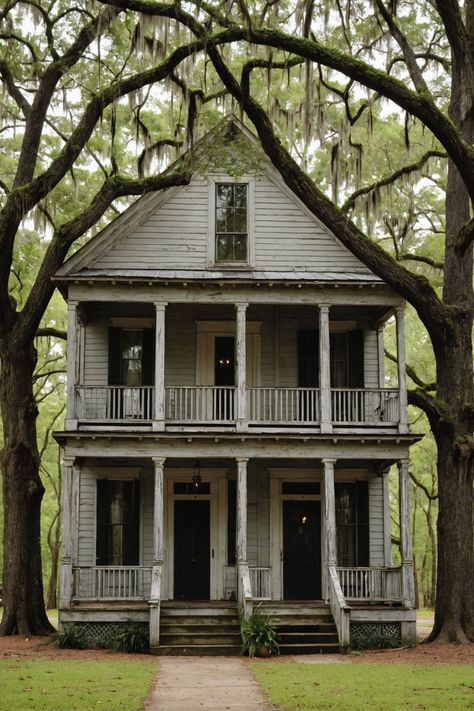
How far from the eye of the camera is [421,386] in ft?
74.2

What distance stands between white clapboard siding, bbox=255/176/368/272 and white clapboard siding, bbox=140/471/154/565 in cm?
510

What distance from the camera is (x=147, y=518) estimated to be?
802 inches

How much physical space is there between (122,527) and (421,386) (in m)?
7.61

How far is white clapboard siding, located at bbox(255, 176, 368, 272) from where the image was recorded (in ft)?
66.9

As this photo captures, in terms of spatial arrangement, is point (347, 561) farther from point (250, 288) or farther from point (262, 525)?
point (250, 288)

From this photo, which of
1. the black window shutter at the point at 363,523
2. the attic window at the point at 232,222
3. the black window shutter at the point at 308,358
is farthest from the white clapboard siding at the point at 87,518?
the black window shutter at the point at 363,523

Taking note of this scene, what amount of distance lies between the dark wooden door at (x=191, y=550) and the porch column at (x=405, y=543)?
422cm

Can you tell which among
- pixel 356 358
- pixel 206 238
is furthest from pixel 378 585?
pixel 206 238

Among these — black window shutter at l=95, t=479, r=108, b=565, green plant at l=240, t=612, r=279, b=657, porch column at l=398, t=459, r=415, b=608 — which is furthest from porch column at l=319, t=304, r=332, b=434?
black window shutter at l=95, t=479, r=108, b=565

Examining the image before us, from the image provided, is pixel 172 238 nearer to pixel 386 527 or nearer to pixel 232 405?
pixel 232 405

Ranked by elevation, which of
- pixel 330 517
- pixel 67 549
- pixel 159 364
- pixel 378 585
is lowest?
pixel 378 585

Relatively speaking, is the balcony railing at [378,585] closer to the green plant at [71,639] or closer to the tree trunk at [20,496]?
the green plant at [71,639]

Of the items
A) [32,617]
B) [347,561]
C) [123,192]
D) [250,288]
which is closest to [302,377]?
[250,288]

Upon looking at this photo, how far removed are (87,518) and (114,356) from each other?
343 centimetres
